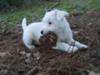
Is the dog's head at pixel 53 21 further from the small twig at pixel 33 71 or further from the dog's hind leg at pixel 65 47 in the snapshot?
the small twig at pixel 33 71

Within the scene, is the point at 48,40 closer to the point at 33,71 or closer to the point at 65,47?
the point at 65,47

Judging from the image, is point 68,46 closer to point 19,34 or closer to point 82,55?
point 82,55

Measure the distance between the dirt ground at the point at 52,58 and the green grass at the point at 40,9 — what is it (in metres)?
0.87

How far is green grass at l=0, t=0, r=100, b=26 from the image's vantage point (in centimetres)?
686

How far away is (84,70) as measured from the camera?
4633 mm

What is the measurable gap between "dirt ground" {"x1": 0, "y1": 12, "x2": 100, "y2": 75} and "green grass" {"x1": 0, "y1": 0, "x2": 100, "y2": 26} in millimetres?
872

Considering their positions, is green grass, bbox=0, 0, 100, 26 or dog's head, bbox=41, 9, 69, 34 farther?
green grass, bbox=0, 0, 100, 26

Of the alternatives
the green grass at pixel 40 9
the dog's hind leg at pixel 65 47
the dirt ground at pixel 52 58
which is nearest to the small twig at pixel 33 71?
the dirt ground at pixel 52 58

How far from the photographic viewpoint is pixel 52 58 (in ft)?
16.4

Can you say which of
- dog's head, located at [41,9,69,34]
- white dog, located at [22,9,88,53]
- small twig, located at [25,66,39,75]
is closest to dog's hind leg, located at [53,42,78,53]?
white dog, located at [22,9,88,53]

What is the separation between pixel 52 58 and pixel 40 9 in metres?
2.46

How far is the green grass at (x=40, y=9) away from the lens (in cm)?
686

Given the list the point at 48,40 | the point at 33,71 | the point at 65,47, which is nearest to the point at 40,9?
the point at 48,40

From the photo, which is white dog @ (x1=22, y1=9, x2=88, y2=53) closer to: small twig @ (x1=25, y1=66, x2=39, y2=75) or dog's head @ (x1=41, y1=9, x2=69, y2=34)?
dog's head @ (x1=41, y1=9, x2=69, y2=34)
